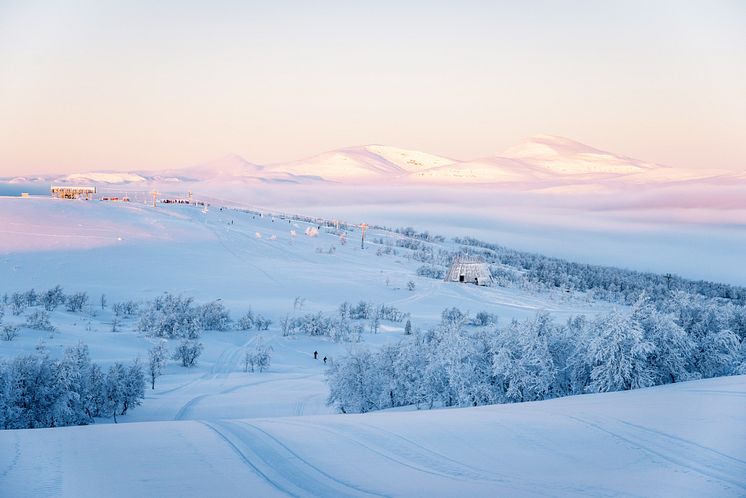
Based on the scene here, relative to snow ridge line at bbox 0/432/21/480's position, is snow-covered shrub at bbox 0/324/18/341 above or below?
below

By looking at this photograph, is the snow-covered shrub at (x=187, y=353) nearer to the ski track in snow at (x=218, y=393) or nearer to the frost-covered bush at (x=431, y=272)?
the ski track in snow at (x=218, y=393)

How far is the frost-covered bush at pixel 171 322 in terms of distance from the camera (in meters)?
47.8

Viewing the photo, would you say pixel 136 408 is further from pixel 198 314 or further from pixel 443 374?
pixel 198 314

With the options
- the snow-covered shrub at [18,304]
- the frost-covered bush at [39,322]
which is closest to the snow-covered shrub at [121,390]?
the frost-covered bush at [39,322]

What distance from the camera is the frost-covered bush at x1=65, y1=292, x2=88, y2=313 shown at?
53906mm

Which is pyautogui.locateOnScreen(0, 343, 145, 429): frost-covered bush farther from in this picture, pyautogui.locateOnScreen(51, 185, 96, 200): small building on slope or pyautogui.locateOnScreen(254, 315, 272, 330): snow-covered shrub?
pyautogui.locateOnScreen(51, 185, 96, 200): small building on slope

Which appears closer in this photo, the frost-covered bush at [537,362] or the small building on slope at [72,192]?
the frost-covered bush at [537,362]

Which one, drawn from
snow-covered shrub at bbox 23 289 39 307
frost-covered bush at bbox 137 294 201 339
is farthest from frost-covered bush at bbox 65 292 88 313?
→ frost-covered bush at bbox 137 294 201 339

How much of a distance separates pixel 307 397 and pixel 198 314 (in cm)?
2231

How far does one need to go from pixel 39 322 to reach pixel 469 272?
6080 centimetres

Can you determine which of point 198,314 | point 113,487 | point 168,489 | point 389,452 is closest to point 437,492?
point 389,452

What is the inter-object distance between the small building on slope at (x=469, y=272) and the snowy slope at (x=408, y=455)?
72.5m

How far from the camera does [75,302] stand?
54469mm

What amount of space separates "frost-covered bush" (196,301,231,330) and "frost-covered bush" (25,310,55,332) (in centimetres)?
1152
